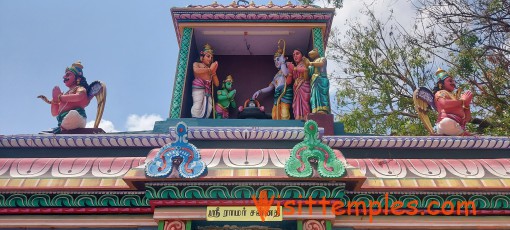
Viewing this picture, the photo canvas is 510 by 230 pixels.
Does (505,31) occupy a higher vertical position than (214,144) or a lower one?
higher

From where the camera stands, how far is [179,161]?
4211 mm

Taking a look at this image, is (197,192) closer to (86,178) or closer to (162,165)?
(162,165)

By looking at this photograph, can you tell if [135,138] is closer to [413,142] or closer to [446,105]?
[413,142]

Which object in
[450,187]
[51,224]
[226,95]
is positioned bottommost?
[51,224]

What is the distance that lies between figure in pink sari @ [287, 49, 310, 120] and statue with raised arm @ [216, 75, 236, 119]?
3.37 feet

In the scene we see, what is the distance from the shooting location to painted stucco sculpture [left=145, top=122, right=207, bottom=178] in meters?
4.11

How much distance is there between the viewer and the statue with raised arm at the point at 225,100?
7195 mm

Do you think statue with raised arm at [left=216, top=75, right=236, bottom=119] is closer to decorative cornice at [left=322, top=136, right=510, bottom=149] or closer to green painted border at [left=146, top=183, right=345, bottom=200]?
decorative cornice at [left=322, top=136, right=510, bottom=149]

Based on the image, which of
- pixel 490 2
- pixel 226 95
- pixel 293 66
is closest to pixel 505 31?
pixel 490 2

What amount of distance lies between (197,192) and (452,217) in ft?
7.94

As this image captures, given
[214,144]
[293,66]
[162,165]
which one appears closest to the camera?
[162,165]

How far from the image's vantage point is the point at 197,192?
4.18m

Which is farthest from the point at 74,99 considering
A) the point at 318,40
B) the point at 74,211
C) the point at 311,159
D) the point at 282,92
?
the point at 318,40

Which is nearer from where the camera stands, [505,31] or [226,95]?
[226,95]
